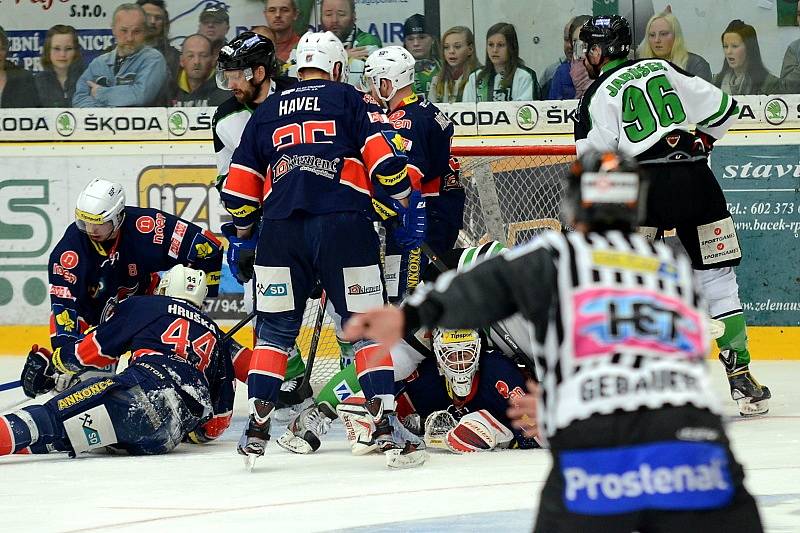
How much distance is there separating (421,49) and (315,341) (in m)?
2.46

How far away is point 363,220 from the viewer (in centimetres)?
531

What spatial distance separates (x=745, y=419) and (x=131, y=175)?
4.06 meters

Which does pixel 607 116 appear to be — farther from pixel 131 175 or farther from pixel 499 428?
pixel 131 175

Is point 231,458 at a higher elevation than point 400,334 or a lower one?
lower

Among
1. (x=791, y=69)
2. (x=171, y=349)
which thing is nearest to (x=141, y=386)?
(x=171, y=349)

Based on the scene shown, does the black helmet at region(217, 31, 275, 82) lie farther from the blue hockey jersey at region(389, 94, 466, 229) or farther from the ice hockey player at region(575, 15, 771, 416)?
the ice hockey player at region(575, 15, 771, 416)

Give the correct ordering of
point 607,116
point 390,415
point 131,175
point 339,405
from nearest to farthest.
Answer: point 390,415 < point 339,405 < point 607,116 < point 131,175

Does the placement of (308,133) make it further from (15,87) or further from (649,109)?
(15,87)

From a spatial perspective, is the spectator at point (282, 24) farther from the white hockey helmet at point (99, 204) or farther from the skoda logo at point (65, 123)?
the white hockey helmet at point (99, 204)

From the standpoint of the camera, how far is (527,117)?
8648 mm

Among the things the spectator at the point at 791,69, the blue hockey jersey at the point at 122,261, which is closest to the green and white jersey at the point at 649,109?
the blue hockey jersey at the point at 122,261

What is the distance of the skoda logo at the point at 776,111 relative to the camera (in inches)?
328

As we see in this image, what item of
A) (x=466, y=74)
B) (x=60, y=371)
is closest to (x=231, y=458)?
Answer: (x=60, y=371)

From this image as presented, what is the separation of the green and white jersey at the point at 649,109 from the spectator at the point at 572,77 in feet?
7.63
